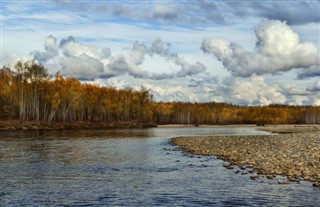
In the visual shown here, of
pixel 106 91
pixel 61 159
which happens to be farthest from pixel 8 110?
pixel 61 159

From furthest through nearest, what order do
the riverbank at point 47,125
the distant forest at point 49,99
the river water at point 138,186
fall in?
the distant forest at point 49,99 → the riverbank at point 47,125 → the river water at point 138,186

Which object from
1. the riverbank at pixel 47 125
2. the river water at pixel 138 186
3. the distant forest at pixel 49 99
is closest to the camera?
the river water at pixel 138 186

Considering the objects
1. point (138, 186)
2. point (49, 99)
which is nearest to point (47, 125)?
point (49, 99)

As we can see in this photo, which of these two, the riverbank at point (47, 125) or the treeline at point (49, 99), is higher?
the treeline at point (49, 99)

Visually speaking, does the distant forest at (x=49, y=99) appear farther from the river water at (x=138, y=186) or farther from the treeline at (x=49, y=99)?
the river water at (x=138, y=186)

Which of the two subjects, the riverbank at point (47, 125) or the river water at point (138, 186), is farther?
the riverbank at point (47, 125)

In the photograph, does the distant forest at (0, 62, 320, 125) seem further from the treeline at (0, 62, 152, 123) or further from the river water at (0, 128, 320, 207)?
the river water at (0, 128, 320, 207)

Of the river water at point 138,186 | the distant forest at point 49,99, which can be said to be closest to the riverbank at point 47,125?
the distant forest at point 49,99

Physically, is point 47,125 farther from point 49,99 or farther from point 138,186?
point 138,186

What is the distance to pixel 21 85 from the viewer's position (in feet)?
425

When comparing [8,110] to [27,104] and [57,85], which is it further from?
[57,85]

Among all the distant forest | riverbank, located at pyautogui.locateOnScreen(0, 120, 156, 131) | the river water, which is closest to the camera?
the river water

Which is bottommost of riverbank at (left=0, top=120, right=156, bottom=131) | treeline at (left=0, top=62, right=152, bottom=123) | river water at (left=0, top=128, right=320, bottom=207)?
river water at (left=0, top=128, right=320, bottom=207)

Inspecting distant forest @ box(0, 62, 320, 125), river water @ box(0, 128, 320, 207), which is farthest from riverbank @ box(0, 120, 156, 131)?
river water @ box(0, 128, 320, 207)
